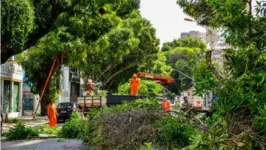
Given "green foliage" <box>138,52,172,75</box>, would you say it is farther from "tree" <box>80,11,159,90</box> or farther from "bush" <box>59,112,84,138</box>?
Result: "bush" <box>59,112,84,138</box>

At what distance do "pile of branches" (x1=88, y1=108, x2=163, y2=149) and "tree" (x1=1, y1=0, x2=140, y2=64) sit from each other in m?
6.20

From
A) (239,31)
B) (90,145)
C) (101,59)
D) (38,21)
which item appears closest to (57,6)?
(38,21)

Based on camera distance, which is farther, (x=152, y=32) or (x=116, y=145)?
(x=152, y=32)

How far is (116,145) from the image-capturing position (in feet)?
25.6

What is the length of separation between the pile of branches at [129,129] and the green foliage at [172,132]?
0.17m

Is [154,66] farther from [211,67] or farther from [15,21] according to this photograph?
[211,67]

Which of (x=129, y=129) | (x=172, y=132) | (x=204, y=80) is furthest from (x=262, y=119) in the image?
(x=129, y=129)

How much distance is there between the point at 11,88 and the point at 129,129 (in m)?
24.9

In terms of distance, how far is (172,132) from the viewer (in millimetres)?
6391

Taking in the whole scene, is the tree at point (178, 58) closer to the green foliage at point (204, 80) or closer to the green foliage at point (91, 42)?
the green foliage at point (91, 42)

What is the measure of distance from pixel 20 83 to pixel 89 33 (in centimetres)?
1617

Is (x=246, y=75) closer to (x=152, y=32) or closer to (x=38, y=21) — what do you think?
(x=38, y=21)

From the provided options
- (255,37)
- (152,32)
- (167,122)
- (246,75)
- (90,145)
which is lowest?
(90,145)

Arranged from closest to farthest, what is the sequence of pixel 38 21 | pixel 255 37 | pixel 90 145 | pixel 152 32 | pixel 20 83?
pixel 255 37, pixel 90 145, pixel 38 21, pixel 20 83, pixel 152 32
